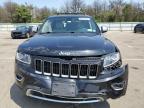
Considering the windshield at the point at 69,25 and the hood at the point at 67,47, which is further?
the windshield at the point at 69,25

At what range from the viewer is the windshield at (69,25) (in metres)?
6.17

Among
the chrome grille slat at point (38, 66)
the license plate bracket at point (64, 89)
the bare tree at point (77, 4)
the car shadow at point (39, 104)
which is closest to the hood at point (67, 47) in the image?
the chrome grille slat at point (38, 66)

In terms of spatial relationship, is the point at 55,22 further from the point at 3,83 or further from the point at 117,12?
the point at 117,12

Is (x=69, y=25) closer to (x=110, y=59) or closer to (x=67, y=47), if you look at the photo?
(x=67, y=47)

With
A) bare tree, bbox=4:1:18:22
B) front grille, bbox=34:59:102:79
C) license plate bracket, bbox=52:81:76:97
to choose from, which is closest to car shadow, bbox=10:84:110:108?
license plate bracket, bbox=52:81:76:97

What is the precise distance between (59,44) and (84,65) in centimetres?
63

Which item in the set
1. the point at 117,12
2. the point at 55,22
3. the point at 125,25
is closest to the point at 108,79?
the point at 55,22

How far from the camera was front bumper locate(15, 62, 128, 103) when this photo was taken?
4254 mm

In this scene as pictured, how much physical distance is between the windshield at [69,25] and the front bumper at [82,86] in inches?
70.9

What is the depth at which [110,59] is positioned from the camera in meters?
4.44

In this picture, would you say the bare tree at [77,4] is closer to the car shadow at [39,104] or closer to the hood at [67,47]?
the car shadow at [39,104]

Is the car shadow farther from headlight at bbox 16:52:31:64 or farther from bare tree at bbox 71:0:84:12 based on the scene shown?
bare tree at bbox 71:0:84:12

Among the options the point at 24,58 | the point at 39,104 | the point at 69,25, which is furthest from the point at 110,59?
the point at 69,25

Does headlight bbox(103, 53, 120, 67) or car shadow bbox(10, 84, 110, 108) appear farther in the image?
car shadow bbox(10, 84, 110, 108)
